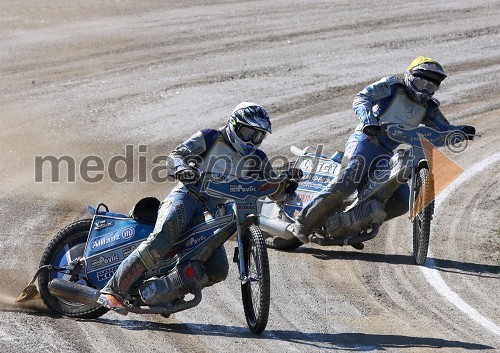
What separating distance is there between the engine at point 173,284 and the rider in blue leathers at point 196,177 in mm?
147

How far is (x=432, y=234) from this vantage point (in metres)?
12.8

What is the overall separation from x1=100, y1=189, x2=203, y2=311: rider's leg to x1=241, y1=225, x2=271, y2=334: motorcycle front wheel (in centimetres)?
65

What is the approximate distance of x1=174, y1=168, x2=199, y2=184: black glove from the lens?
9.00 metres

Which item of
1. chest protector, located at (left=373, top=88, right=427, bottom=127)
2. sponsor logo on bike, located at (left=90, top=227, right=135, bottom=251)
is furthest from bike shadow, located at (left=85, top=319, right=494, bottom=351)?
chest protector, located at (left=373, top=88, right=427, bottom=127)

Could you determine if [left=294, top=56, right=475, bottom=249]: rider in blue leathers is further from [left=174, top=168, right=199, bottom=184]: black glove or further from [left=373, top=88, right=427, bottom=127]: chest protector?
[left=174, top=168, right=199, bottom=184]: black glove

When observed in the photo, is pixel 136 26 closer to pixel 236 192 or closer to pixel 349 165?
pixel 349 165

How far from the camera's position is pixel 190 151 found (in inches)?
372

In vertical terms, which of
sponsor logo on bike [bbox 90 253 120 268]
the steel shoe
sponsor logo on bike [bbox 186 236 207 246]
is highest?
sponsor logo on bike [bbox 186 236 207 246]

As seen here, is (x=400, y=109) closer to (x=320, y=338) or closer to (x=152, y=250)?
(x=320, y=338)

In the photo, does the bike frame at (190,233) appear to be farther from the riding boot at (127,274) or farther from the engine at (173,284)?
the riding boot at (127,274)

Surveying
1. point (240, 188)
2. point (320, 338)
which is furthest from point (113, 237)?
point (320, 338)

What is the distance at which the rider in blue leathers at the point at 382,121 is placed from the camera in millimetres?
11906

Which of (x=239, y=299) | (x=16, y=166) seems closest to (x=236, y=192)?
(x=239, y=299)

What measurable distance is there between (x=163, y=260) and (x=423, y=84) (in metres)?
4.28
